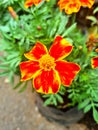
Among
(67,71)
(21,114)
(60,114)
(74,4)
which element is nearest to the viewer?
(67,71)

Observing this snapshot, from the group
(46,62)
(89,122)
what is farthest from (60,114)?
(46,62)

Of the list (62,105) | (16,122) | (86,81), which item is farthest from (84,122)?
(86,81)

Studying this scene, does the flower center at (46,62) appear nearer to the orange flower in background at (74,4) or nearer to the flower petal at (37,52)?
the flower petal at (37,52)

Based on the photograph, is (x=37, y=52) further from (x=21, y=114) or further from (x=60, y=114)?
(x=21, y=114)

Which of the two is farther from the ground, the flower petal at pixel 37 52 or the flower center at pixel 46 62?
the flower petal at pixel 37 52

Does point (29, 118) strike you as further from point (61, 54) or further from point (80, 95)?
point (61, 54)

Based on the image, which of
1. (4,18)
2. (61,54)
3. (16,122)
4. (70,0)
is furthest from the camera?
(16,122)

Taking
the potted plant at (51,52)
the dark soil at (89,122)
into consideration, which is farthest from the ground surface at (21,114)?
the potted plant at (51,52)
